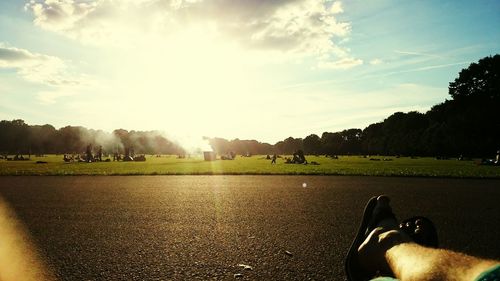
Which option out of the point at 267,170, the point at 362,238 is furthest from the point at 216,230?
the point at 267,170

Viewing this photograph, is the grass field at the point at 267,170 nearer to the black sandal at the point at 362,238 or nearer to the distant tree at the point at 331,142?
the black sandal at the point at 362,238

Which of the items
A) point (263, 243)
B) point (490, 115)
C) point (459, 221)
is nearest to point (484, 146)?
point (490, 115)

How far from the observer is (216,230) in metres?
5.82

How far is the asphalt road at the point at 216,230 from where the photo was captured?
12.8ft

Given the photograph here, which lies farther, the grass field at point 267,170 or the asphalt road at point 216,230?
the grass field at point 267,170

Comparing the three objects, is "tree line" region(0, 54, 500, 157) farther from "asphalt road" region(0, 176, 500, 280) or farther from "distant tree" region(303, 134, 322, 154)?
"asphalt road" region(0, 176, 500, 280)

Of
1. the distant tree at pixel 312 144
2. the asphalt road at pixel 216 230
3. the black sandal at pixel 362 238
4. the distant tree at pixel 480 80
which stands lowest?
the asphalt road at pixel 216 230

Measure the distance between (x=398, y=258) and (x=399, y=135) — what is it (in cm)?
10497

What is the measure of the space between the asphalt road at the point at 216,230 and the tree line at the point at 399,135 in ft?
172

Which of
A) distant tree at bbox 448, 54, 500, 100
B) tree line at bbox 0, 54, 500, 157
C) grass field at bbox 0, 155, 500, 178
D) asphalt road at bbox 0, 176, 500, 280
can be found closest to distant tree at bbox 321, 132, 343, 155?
tree line at bbox 0, 54, 500, 157

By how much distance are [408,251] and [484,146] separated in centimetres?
6382

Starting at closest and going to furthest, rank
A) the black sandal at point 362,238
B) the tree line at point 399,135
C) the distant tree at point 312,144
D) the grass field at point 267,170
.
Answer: the black sandal at point 362,238 < the grass field at point 267,170 < the tree line at point 399,135 < the distant tree at point 312,144

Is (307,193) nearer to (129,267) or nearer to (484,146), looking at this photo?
(129,267)

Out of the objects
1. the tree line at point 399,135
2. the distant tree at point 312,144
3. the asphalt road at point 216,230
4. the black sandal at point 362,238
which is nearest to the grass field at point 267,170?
the asphalt road at point 216,230
